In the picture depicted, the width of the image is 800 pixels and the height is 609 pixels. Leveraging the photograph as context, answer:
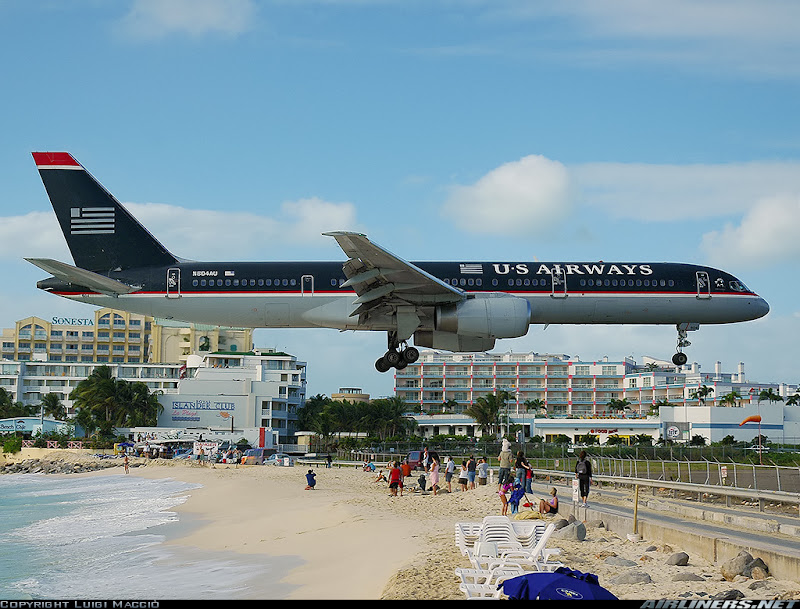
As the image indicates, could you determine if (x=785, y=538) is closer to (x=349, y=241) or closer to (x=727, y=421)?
(x=349, y=241)

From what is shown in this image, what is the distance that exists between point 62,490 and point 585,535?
55.1m

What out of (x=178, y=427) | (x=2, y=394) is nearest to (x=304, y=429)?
(x=178, y=427)

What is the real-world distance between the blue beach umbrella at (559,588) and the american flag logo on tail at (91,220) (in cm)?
2749

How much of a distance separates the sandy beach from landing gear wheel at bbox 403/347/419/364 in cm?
545

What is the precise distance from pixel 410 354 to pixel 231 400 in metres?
86.1

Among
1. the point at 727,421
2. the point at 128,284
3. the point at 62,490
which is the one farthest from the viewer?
the point at 727,421

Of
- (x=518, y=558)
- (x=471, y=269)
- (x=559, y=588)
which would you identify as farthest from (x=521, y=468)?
(x=559, y=588)

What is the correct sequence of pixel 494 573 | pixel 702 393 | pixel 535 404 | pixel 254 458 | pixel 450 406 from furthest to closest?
pixel 450 406 < pixel 535 404 < pixel 702 393 < pixel 254 458 < pixel 494 573

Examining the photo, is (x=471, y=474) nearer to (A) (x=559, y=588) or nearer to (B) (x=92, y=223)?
(B) (x=92, y=223)

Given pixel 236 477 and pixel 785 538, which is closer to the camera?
pixel 785 538

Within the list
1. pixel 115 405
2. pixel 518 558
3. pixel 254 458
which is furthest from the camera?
pixel 115 405

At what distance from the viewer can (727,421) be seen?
87.1 metres

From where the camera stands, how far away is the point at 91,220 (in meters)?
33.3

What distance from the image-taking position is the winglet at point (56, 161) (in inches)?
1305
